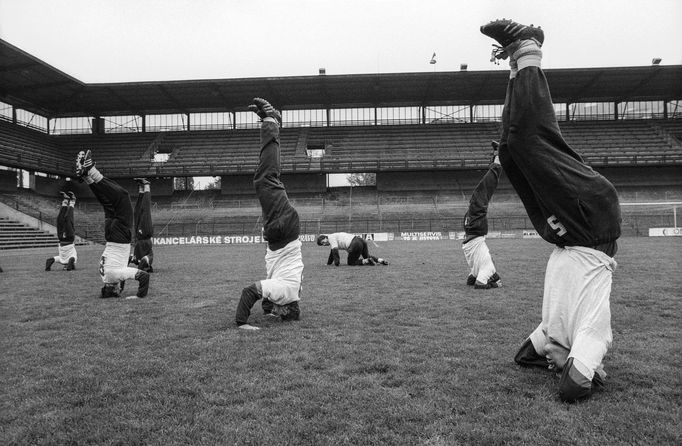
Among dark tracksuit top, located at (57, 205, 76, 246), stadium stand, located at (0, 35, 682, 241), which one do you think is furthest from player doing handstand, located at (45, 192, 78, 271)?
stadium stand, located at (0, 35, 682, 241)

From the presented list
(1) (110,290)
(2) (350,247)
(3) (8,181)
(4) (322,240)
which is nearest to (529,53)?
(1) (110,290)

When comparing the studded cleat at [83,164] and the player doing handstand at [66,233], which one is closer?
the studded cleat at [83,164]

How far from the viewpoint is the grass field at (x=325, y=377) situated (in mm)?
2898

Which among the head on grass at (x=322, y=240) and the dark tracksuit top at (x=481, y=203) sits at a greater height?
the dark tracksuit top at (x=481, y=203)

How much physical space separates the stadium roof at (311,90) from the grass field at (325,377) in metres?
37.5

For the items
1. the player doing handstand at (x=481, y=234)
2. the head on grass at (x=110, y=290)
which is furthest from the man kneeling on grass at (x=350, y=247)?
the head on grass at (x=110, y=290)

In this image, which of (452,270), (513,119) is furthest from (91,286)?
(513,119)

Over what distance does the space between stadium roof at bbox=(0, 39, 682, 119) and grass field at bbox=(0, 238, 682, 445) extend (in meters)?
37.5

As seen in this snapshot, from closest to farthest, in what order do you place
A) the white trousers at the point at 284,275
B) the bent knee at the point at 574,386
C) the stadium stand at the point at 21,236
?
the bent knee at the point at 574,386 → the white trousers at the point at 284,275 → the stadium stand at the point at 21,236

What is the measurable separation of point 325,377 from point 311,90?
42812mm

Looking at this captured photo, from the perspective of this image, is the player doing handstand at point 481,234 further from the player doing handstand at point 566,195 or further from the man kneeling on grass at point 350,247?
the player doing handstand at point 566,195

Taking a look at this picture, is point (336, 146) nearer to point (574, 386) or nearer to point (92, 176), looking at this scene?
point (92, 176)

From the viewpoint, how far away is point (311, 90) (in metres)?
44.2

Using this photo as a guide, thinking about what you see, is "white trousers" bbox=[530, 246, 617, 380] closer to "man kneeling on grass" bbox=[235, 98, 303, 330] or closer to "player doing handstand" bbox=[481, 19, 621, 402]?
"player doing handstand" bbox=[481, 19, 621, 402]
